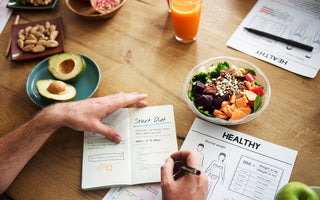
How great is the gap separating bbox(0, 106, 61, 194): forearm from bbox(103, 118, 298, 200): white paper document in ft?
1.05

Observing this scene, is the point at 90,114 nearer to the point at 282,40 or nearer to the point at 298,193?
the point at 298,193

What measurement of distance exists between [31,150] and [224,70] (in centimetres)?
77

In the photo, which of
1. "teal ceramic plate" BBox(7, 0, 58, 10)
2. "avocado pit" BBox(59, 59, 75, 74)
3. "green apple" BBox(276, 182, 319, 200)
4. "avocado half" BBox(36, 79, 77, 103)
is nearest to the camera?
"green apple" BBox(276, 182, 319, 200)

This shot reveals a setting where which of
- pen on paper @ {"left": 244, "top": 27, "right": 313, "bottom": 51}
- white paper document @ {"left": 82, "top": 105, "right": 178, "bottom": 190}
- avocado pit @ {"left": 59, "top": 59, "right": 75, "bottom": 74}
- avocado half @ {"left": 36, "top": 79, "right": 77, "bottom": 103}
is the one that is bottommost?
white paper document @ {"left": 82, "top": 105, "right": 178, "bottom": 190}

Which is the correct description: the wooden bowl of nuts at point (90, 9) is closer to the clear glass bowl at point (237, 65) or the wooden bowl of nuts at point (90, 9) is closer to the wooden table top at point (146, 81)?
the wooden table top at point (146, 81)

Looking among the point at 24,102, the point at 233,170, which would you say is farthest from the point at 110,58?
the point at 233,170

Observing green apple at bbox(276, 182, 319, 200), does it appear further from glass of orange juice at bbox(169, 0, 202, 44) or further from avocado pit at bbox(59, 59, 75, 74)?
avocado pit at bbox(59, 59, 75, 74)

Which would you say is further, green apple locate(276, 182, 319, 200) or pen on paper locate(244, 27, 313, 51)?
pen on paper locate(244, 27, 313, 51)

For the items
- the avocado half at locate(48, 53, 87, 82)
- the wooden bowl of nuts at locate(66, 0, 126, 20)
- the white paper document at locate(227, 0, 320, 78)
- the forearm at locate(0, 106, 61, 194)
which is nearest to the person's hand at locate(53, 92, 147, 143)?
the forearm at locate(0, 106, 61, 194)

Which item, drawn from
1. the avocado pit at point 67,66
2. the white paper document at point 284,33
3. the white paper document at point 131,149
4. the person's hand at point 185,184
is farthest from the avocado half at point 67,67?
the white paper document at point 284,33

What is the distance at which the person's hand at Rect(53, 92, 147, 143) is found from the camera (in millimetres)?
857

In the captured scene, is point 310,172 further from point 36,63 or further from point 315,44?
point 36,63

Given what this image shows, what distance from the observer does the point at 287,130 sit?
0.85 meters

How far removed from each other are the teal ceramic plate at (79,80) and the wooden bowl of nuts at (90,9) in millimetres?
267
